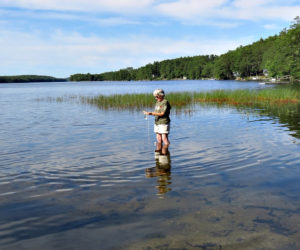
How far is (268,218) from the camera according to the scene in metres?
5.37

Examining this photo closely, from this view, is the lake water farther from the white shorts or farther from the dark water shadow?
the white shorts

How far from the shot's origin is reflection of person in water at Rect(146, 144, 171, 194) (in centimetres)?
719

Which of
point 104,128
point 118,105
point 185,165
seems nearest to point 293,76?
point 118,105

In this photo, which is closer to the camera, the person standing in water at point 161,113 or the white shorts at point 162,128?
the person standing in water at point 161,113

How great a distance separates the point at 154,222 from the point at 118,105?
25060mm

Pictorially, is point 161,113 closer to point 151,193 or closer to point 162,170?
point 162,170

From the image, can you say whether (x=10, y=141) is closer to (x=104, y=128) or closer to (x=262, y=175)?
(x=104, y=128)

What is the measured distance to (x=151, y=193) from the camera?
6.74m

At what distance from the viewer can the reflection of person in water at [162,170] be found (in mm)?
7191

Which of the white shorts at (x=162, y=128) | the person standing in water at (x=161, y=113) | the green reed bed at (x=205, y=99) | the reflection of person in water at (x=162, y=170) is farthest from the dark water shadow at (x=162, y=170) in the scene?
the green reed bed at (x=205, y=99)

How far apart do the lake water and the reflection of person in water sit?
0.03 m

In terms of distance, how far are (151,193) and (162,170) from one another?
1882 millimetres

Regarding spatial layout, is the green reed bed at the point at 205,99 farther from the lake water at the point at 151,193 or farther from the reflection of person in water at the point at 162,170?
the reflection of person in water at the point at 162,170

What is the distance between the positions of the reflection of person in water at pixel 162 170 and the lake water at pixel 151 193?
3cm
